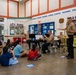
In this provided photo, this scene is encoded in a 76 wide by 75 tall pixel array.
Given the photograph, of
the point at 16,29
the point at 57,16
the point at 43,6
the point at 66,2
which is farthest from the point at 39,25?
the point at 66,2

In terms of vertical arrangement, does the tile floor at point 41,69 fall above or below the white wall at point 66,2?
below

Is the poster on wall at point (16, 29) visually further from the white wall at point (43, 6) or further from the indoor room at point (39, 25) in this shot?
the white wall at point (43, 6)

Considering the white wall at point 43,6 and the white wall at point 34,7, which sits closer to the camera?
the white wall at point 43,6

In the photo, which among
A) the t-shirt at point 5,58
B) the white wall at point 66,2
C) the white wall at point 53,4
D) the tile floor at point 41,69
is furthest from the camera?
the white wall at point 53,4

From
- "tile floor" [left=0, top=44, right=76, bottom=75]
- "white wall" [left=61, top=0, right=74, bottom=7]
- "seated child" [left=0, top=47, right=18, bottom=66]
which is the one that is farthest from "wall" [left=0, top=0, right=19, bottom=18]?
"tile floor" [left=0, top=44, right=76, bottom=75]

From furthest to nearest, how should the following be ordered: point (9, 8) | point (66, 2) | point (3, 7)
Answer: point (9, 8) < point (3, 7) < point (66, 2)

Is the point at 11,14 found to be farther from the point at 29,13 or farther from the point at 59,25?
the point at 59,25

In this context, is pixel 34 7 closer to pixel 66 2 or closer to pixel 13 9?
pixel 13 9

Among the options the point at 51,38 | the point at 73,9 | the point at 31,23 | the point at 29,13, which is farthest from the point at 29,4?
the point at 51,38

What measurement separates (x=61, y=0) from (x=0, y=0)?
7911mm

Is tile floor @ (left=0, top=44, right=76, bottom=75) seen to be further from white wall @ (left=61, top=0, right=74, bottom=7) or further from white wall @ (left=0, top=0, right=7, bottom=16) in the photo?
white wall @ (left=0, top=0, right=7, bottom=16)

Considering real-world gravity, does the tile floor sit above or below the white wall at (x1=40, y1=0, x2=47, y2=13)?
below

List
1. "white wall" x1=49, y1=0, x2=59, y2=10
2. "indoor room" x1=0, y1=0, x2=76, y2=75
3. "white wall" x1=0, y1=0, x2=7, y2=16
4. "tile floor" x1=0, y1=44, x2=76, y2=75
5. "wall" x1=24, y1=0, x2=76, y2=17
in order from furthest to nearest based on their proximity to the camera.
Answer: "white wall" x1=0, y1=0, x2=7, y2=16 < "white wall" x1=49, y1=0, x2=59, y2=10 < "wall" x1=24, y1=0, x2=76, y2=17 < "indoor room" x1=0, y1=0, x2=76, y2=75 < "tile floor" x1=0, y1=44, x2=76, y2=75

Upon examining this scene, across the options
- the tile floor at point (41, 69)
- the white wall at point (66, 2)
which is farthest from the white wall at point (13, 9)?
the tile floor at point (41, 69)
